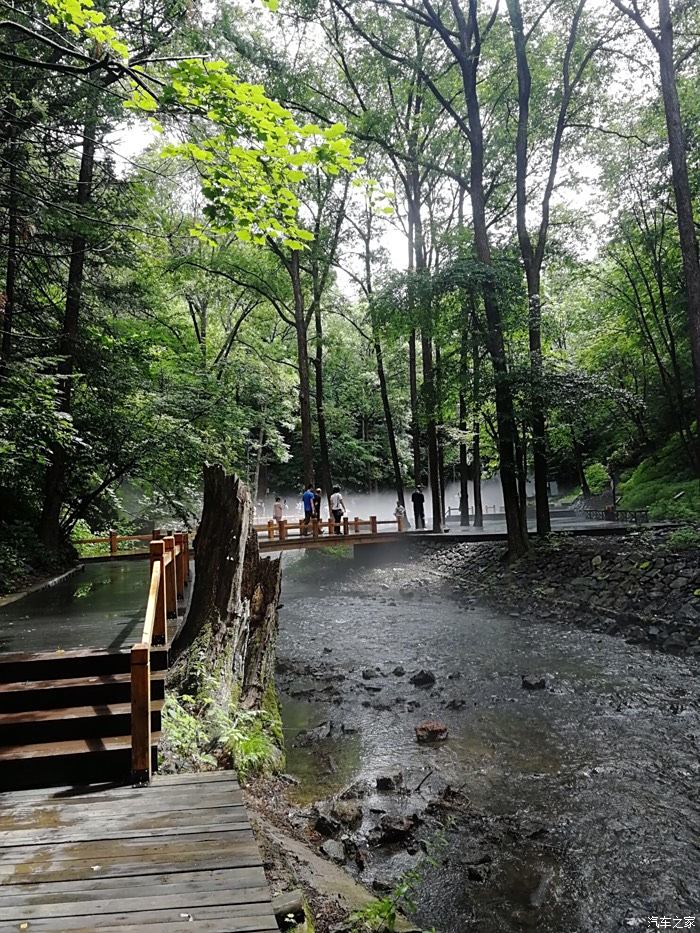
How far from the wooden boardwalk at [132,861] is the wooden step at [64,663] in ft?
4.06

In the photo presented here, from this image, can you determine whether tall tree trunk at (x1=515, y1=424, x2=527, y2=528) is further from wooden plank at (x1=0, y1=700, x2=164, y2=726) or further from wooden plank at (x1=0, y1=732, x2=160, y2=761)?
wooden plank at (x1=0, y1=732, x2=160, y2=761)

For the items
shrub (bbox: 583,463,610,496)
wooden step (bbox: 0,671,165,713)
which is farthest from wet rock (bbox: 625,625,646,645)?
shrub (bbox: 583,463,610,496)

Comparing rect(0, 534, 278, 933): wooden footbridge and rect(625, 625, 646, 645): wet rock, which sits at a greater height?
rect(0, 534, 278, 933): wooden footbridge

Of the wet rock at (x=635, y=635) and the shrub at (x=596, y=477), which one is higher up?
the shrub at (x=596, y=477)

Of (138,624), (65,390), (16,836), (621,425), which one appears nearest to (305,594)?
(65,390)

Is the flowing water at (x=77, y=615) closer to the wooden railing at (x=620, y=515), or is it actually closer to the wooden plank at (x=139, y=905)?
the wooden plank at (x=139, y=905)

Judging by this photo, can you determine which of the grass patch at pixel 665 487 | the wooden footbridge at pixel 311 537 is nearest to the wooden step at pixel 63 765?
the wooden footbridge at pixel 311 537

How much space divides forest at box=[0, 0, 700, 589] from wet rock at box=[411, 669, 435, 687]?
648cm

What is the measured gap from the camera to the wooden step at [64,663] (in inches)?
194

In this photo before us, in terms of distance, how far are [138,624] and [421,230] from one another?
2028 centimetres

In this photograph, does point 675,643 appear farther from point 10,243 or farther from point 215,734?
point 10,243

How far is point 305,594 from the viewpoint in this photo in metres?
17.9

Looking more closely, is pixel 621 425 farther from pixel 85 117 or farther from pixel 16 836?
pixel 16 836

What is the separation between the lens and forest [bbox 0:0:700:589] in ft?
29.9
